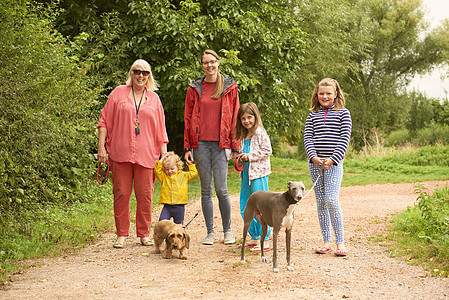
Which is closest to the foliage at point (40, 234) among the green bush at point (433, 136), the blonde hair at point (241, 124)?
the blonde hair at point (241, 124)

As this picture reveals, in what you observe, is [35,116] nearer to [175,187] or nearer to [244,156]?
[175,187]

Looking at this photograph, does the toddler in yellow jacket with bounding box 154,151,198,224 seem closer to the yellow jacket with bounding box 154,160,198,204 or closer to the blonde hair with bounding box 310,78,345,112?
the yellow jacket with bounding box 154,160,198,204

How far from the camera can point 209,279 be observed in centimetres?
442

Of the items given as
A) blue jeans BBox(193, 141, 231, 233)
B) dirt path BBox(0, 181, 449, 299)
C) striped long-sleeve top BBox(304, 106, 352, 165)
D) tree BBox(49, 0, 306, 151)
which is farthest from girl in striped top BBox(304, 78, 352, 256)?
A: tree BBox(49, 0, 306, 151)

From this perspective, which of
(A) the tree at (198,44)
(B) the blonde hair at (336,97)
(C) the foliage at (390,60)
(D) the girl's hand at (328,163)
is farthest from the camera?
(C) the foliage at (390,60)

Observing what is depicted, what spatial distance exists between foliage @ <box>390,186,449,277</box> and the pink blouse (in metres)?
3.29

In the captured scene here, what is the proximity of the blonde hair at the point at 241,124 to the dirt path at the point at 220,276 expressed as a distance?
1408mm

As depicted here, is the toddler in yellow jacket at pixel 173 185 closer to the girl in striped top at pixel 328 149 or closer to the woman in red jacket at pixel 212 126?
the woman in red jacket at pixel 212 126

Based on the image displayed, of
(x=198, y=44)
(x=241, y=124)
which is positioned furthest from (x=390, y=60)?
(x=241, y=124)

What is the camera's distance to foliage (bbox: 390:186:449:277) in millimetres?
5074

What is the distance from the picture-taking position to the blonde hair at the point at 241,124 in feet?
18.8

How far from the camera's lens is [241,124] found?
5879 mm

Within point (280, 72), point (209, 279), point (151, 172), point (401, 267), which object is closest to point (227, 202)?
point (151, 172)

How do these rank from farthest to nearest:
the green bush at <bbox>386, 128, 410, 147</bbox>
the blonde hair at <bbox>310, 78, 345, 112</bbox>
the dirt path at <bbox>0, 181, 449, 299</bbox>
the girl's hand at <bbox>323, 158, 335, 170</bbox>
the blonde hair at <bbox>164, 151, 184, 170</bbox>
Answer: the green bush at <bbox>386, 128, 410, 147</bbox> → the blonde hair at <bbox>164, 151, 184, 170</bbox> → the blonde hair at <bbox>310, 78, 345, 112</bbox> → the girl's hand at <bbox>323, 158, 335, 170</bbox> → the dirt path at <bbox>0, 181, 449, 299</bbox>
